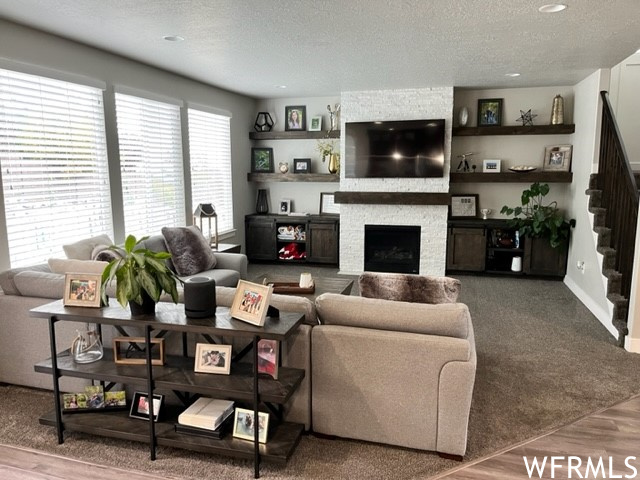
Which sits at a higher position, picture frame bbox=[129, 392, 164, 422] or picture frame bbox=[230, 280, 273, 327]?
picture frame bbox=[230, 280, 273, 327]

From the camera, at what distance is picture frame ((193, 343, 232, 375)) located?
7.61 ft

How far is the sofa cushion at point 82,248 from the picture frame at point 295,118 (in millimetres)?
3890

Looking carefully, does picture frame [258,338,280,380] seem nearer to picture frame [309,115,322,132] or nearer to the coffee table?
the coffee table

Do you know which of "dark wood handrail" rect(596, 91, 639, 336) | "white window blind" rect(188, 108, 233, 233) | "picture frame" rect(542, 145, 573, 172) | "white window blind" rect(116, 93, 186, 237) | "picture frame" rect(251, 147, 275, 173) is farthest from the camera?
"picture frame" rect(251, 147, 275, 173)

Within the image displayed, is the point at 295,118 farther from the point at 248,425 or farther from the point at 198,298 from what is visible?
the point at 248,425

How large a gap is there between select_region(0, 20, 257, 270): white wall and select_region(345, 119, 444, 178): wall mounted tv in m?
1.71

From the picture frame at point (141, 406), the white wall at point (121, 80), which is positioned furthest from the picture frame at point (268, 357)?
the white wall at point (121, 80)

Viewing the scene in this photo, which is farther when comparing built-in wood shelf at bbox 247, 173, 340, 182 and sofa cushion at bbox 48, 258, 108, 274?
built-in wood shelf at bbox 247, 173, 340, 182

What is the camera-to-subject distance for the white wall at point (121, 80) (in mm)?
3551

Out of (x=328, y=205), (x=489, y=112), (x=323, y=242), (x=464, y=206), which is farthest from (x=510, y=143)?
(x=323, y=242)

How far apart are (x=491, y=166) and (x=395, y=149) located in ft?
4.60

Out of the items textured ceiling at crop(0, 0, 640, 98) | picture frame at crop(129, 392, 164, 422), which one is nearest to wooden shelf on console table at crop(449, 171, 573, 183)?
textured ceiling at crop(0, 0, 640, 98)

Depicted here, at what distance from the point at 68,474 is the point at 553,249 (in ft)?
19.5

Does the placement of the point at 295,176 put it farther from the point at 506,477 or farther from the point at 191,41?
the point at 506,477
